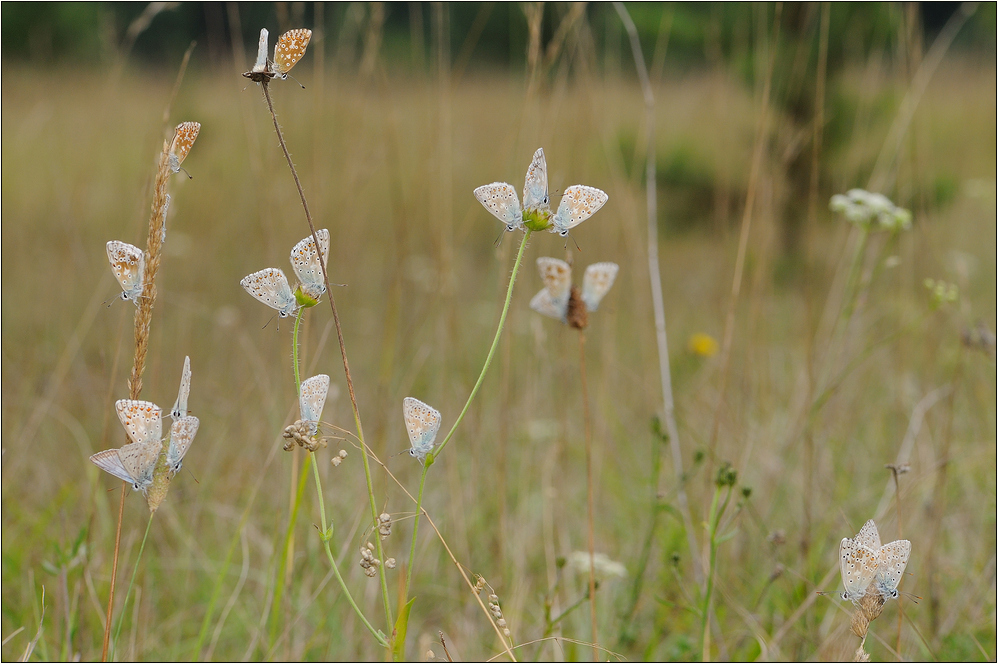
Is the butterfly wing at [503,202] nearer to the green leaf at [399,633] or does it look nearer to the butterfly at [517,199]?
the butterfly at [517,199]

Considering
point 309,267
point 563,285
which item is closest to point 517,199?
point 309,267

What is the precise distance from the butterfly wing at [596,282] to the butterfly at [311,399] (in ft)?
1.11

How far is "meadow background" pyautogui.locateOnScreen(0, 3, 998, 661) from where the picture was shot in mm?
1069

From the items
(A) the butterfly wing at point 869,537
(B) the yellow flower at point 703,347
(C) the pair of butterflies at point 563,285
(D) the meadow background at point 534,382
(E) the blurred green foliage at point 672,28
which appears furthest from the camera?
(B) the yellow flower at point 703,347

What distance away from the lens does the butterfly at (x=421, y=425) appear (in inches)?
19.6

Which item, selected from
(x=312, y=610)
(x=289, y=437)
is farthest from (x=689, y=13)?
(x=289, y=437)

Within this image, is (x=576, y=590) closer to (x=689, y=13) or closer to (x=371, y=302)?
(x=371, y=302)

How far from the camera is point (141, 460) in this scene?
0.46m

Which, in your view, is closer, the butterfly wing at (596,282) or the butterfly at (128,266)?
the butterfly at (128,266)

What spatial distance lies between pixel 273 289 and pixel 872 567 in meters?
A: 0.46

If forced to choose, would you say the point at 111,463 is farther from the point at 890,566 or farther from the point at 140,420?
the point at 890,566

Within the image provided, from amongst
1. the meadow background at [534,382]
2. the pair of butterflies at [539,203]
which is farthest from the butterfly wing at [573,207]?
the meadow background at [534,382]

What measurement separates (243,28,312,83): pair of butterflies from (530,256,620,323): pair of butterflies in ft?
1.18

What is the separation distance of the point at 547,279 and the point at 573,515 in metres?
0.94
